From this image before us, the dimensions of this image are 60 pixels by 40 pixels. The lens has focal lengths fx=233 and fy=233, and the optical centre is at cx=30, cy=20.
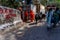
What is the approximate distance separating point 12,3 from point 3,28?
38.1 ft

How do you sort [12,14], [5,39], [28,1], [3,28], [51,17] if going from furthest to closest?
[28,1] < [12,14] < [51,17] < [3,28] < [5,39]

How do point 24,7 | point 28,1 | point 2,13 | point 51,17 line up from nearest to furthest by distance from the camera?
1. point 2,13
2. point 51,17
3. point 24,7
4. point 28,1

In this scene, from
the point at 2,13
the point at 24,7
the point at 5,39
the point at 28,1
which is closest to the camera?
the point at 5,39

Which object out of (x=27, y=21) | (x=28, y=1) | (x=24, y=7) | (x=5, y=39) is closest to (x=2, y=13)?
(x=5, y=39)

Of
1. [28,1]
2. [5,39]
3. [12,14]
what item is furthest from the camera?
[28,1]

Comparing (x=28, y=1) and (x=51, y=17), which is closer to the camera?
(x=51, y=17)

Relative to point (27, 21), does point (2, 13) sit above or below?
above

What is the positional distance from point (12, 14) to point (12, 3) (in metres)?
8.08

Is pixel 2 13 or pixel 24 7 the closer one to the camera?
pixel 2 13

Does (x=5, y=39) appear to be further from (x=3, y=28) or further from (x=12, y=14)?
(x=12, y=14)

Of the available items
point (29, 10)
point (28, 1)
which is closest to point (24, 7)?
point (29, 10)

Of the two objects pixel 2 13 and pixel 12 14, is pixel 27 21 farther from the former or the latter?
pixel 2 13

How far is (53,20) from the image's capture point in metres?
16.6

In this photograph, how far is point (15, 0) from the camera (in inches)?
1003
